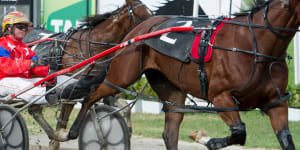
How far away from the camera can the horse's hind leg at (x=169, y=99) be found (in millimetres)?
6305

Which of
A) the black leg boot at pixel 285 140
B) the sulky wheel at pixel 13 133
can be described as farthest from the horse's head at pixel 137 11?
the black leg boot at pixel 285 140

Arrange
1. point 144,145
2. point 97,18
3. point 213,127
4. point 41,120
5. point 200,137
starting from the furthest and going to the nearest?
1. point 213,127
2. point 144,145
3. point 97,18
4. point 41,120
5. point 200,137

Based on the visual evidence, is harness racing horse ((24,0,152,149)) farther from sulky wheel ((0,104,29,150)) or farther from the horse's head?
sulky wheel ((0,104,29,150))

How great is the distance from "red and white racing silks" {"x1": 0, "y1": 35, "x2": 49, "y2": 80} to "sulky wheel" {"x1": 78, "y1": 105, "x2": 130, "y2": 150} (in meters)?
0.77

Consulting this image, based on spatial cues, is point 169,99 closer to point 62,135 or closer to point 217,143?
point 217,143

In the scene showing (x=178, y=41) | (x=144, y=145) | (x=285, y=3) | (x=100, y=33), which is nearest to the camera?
(x=285, y=3)

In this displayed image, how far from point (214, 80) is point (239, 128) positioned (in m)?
0.49

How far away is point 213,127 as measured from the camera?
9883 mm

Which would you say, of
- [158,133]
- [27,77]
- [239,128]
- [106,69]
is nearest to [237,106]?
[239,128]

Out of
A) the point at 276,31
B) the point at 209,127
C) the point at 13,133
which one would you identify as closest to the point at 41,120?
the point at 13,133

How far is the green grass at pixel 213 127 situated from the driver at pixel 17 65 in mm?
2870

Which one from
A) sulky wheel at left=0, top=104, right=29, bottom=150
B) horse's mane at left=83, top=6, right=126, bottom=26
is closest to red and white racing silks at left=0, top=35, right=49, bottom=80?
sulky wheel at left=0, top=104, right=29, bottom=150

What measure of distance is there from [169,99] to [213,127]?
11.9 feet

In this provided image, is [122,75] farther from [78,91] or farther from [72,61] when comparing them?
[72,61]
